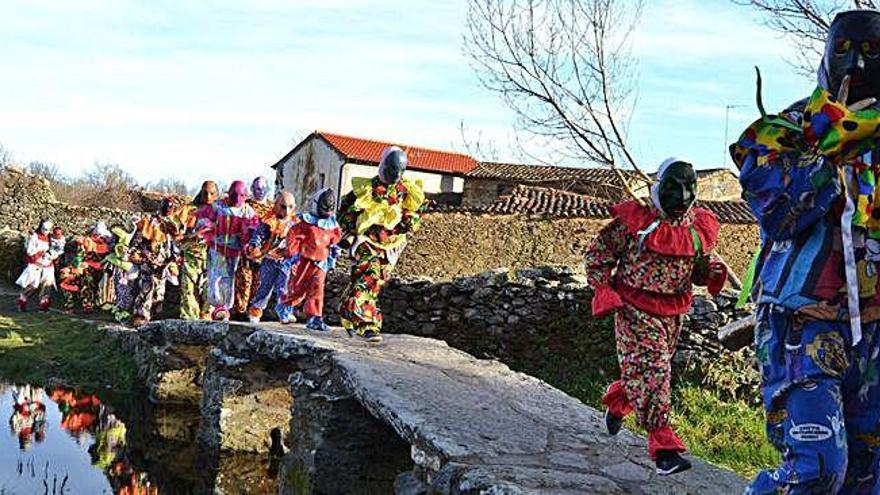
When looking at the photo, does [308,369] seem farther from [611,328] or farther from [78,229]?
[78,229]

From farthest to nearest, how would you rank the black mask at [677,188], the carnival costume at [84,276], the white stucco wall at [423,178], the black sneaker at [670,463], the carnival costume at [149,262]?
1. the white stucco wall at [423,178]
2. the carnival costume at [84,276]
3. the carnival costume at [149,262]
4. the black mask at [677,188]
5. the black sneaker at [670,463]

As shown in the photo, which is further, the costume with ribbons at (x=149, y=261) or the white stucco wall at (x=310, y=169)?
the white stucco wall at (x=310, y=169)

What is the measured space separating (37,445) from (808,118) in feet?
22.5

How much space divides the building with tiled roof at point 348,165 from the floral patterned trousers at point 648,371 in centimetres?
3102

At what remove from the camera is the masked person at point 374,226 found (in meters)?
7.37

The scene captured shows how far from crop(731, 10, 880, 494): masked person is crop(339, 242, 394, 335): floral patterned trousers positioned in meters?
4.84

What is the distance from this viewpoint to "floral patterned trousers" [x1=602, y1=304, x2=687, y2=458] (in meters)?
4.09

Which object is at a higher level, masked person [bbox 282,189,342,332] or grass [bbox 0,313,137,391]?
masked person [bbox 282,189,342,332]

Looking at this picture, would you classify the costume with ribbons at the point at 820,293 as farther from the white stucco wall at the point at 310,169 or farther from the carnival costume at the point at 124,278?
the white stucco wall at the point at 310,169

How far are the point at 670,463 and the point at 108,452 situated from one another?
17.2ft

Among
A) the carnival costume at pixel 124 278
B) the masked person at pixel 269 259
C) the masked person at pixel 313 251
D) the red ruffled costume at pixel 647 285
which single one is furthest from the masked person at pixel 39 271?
the red ruffled costume at pixel 647 285

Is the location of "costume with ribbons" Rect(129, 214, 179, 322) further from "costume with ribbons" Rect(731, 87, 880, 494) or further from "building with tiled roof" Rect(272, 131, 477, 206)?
"building with tiled roof" Rect(272, 131, 477, 206)

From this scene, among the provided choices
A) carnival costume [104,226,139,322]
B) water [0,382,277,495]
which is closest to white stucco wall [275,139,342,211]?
carnival costume [104,226,139,322]

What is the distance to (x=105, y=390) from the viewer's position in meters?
9.94
